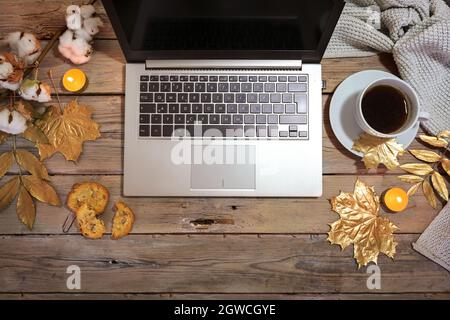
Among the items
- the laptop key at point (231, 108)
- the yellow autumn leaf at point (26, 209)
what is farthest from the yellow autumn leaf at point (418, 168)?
the yellow autumn leaf at point (26, 209)

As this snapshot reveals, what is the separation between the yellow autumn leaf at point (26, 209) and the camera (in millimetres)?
Answer: 795

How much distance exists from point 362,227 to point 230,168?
0.27 metres

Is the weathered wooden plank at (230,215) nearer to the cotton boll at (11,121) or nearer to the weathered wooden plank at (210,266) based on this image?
the weathered wooden plank at (210,266)

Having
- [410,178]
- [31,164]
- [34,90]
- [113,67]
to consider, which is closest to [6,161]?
[31,164]

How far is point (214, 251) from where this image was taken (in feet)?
2.62

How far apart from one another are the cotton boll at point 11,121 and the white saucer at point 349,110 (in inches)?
22.7

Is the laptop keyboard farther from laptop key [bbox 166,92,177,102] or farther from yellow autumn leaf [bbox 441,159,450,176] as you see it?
yellow autumn leaf [bbox 441,159,450,176]

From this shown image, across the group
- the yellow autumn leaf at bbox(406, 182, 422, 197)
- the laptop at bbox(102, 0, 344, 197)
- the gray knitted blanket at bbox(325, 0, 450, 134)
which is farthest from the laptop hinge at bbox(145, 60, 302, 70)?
the yellow autumn leaf at bbox(406, 182, 422, 197)

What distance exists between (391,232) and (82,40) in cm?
69

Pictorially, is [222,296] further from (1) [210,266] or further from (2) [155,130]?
(2) [155,130]

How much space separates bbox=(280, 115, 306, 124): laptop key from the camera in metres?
0.78

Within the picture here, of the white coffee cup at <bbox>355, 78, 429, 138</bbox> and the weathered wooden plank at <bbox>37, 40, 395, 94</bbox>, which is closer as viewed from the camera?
the white coffee cup at <bbox>355, 78, 429, 138</bbox>

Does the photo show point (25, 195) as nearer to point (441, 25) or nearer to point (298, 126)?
point (298, 126)

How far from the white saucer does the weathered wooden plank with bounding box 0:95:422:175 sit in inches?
0.9
